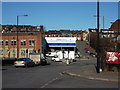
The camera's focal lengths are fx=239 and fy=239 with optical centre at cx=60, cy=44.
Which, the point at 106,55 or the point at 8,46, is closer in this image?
the point at 106,55

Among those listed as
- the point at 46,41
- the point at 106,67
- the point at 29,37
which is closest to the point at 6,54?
the point at 29,37

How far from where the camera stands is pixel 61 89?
1145cm

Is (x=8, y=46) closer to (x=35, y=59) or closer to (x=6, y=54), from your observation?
(x=6, y=54)

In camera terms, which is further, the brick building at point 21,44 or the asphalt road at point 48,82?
the brick building at point 21,44

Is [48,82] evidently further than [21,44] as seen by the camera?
No

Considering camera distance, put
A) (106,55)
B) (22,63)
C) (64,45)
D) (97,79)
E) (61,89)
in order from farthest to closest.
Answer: (64,45)
(22,63)
(106,55)
(97,79)
(61,89)

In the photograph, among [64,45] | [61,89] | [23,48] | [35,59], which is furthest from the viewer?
[64,45]

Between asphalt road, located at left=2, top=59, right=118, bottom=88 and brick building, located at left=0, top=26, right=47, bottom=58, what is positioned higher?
brick building, located at left=0, top=26, right=47, bottom=58

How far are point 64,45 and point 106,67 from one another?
225 ft

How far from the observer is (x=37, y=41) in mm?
70562

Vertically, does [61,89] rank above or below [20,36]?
below

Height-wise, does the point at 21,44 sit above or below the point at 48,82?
above

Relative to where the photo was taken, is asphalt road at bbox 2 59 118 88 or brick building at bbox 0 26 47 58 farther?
brick building at bbox 0 26 47 58

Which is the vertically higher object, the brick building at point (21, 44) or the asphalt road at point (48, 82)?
the brick building at point (21, 44)
